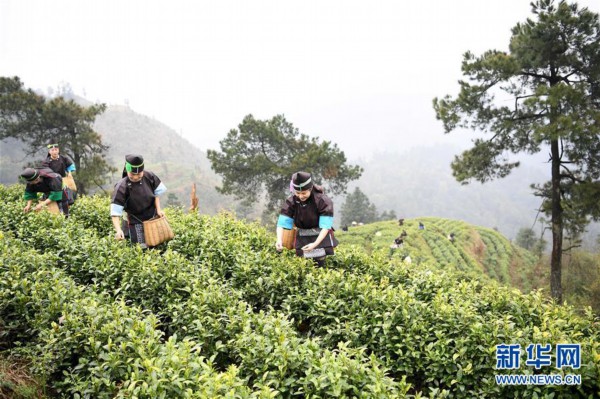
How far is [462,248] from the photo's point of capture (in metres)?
29.2

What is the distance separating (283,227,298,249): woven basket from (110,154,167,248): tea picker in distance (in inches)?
85.6

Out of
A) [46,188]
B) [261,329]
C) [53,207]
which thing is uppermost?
[46,188]

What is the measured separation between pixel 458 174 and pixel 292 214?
1093 centimetres

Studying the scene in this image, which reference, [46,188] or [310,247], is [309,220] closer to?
[310,247]

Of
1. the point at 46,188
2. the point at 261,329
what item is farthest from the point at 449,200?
the point at 261,329

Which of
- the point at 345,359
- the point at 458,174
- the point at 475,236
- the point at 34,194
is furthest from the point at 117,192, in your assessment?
the point at 475,236

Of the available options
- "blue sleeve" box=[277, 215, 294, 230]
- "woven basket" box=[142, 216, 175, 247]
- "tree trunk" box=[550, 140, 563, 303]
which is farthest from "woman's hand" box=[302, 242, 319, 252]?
"tree trunk" box=[550, 140, 563, 303]

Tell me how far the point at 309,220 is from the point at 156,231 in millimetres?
2560

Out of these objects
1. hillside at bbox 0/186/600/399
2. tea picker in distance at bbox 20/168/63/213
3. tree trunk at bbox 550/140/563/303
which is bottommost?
hillside at bbox 0/186/600/399

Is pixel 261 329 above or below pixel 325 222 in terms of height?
below

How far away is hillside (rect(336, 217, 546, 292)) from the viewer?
26.0 metres

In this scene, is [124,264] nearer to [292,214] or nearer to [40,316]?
[40,316]

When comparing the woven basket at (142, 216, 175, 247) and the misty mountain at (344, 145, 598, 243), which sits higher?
the misty mountain at (344, 145, 598, 243)

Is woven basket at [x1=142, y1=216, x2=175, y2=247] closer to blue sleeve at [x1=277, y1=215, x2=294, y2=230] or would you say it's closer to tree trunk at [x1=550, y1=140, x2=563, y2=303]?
blue sleeve at [x1=277, y1=215, x2=294, y2=230]
